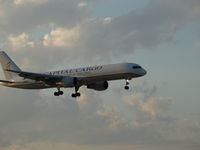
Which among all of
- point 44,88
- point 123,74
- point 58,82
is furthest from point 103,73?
point 44,88

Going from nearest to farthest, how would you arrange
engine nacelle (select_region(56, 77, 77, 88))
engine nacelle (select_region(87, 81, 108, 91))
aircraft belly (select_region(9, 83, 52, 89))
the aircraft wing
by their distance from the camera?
engine nacelle (select_region(56, 77, 77, 88))
the aircraft wing
aircraft belly (select_region(9, 83, 52, 89))
engine nacelle (select_region(87, 81, 108, 91))

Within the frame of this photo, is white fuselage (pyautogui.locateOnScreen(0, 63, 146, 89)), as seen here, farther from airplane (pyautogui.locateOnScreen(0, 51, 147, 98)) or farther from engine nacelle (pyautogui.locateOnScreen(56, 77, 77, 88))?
engine nacelle (pyautogui.locateOnScreen(56, 77, 77, 88))

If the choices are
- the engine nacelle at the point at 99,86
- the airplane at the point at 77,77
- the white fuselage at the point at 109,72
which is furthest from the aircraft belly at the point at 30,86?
the engine nacelle at the point at 99,86

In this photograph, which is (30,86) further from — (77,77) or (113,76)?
(113,76)

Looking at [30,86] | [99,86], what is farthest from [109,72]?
[30,86]

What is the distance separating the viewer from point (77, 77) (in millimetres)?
85938

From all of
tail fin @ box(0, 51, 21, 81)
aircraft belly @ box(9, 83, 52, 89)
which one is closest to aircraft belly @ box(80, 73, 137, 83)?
aircraft belly @ box(9, 83, 52, 89)

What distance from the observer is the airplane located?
81812 millimetres

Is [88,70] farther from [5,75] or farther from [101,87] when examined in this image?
[5,75]

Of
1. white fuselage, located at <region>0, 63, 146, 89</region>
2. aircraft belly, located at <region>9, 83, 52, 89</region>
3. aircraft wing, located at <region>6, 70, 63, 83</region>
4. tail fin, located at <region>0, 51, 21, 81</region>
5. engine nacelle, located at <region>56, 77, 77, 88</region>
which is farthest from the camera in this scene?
tail fin, located at <region>0, 51, 21, 81</region>

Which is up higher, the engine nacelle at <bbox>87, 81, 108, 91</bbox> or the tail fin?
the tail fin

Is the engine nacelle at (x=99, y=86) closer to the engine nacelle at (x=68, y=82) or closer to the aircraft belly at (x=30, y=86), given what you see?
the aircraft belly at (x=30, y=86)

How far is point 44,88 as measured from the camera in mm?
94562

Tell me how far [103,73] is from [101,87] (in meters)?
12.7
